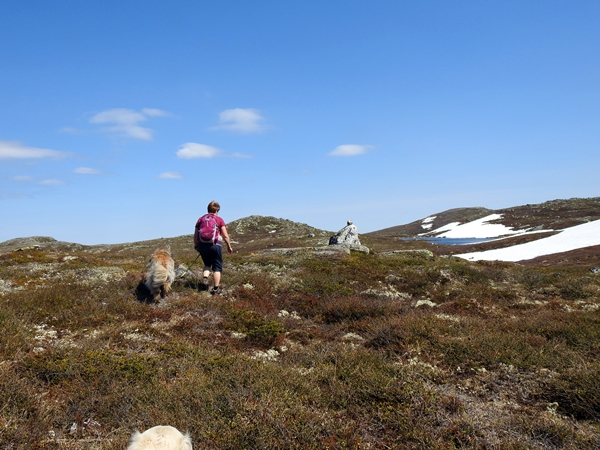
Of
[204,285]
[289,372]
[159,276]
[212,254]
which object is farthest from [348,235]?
[289,372]

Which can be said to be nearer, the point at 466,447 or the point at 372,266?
the point at 466,447

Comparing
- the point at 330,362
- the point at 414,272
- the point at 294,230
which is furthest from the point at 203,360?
the point at 294,230

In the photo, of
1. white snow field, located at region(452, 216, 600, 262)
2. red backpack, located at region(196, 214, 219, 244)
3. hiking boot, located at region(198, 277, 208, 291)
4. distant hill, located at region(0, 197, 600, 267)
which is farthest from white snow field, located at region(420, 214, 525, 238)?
red backpack, located at region(196, 214, 219, 244)

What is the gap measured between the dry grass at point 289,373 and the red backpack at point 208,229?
5.75 ft

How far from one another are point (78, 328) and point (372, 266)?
1322cm

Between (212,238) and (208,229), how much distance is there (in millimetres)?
313

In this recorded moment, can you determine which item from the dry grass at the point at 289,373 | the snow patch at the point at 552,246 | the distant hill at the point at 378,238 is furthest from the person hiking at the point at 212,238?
the snow patch at the point at 552,246

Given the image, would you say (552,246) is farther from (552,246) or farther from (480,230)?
(480,230)

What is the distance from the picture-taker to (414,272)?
16797mm

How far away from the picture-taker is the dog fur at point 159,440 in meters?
3.14

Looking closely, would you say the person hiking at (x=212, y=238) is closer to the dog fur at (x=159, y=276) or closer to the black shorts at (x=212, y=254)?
the black shorts at (x=212, y=254)

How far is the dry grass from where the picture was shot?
4031 mm

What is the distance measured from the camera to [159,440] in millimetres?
3229

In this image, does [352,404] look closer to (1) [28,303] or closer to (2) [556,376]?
(2) [556,376]
